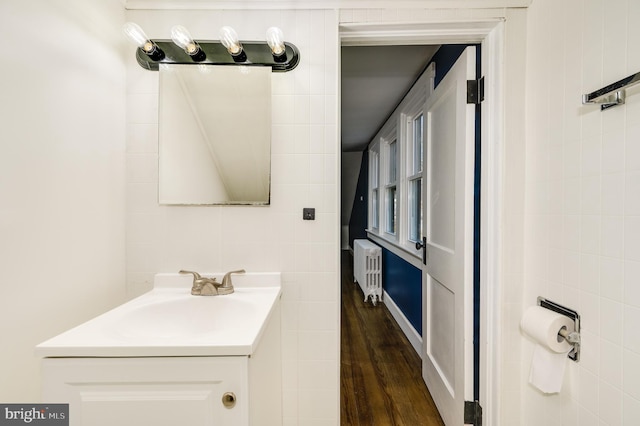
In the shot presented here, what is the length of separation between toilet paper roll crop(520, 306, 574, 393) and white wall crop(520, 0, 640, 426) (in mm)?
48

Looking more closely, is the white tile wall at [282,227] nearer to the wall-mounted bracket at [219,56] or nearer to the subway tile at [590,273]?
the wall-mounted bracket at [219,56]

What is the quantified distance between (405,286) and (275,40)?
2442 mm

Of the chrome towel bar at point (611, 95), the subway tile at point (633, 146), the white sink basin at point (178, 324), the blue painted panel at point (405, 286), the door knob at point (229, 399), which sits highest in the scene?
the chrome towel bar at point (611, 95)

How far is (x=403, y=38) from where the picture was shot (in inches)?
55.1

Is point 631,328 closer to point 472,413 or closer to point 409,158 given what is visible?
point 472,413

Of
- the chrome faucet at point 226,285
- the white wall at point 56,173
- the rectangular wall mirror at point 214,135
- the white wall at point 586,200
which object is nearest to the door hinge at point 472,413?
the white wall at point 586,200

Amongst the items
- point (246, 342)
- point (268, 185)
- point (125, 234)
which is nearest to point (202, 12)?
point (268, 185)

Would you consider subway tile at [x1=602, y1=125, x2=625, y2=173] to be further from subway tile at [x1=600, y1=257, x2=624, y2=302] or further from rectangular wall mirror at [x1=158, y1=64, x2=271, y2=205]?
rectangular wall mirror at [x1=158, y1=64, x2=271, y2=205]

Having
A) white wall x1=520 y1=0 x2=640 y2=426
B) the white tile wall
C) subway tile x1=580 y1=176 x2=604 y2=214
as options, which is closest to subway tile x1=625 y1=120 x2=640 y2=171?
white wall x1=520 y1=0 x2=640 y2=426

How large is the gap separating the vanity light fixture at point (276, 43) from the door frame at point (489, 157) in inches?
12.6

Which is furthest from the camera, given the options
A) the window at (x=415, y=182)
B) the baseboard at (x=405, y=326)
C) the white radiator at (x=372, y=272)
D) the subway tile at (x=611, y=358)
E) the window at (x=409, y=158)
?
the white radiator at (x=372, y=272)

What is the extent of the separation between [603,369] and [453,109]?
1.26 metres

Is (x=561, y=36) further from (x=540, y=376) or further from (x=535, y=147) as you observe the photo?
(x=540, y=376)

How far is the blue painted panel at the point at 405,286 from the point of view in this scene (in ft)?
8.13
